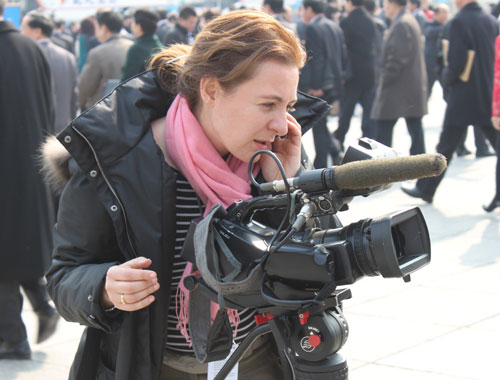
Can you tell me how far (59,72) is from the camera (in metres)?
7.31

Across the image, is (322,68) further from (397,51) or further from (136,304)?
(136,304)

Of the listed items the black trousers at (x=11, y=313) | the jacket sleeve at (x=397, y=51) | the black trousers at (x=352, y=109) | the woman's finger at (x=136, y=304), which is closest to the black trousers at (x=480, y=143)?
the black trousers at (x=352, y=109)

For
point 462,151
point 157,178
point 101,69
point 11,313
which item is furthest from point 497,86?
point 157,178

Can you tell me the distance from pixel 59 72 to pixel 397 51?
156 inches

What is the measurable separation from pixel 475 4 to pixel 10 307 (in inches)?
220

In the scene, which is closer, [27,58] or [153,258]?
[153,258]

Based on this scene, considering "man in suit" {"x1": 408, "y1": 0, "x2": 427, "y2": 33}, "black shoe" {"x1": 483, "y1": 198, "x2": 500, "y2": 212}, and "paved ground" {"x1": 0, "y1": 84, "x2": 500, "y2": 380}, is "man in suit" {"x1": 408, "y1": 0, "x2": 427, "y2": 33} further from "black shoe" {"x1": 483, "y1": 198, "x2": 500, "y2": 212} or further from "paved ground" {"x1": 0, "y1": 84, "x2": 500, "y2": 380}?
"paved ground" {"x1": 0, "y1": 84, "x2": 500, "y2": 380}

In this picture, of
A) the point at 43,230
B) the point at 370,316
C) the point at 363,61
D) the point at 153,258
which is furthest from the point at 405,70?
the point at 153,258

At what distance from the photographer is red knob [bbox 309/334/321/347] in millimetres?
1658

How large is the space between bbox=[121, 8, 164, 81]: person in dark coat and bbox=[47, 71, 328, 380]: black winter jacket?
4.78 m

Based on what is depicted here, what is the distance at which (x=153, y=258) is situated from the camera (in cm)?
213

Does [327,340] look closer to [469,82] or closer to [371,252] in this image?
[371,252]

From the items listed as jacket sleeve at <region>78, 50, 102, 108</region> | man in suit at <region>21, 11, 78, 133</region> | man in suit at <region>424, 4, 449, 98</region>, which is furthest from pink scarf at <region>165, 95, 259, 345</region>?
man in suit at <region>424, 4, 449, 98</region>

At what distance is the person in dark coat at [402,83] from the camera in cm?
916
